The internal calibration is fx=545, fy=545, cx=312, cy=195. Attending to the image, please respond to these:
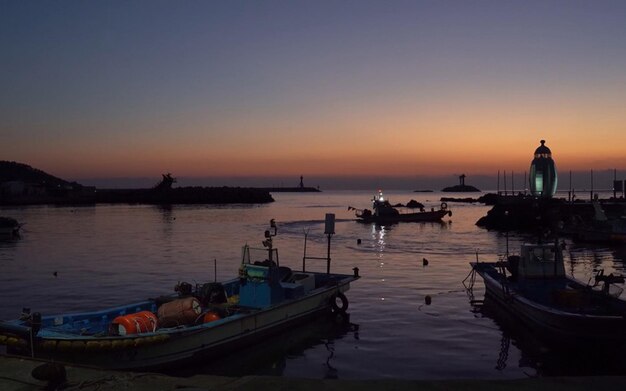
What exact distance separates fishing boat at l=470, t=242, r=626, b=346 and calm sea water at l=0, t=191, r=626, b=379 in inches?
27.7

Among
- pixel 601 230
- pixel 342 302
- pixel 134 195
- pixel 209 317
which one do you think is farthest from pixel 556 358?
pixel 134 195

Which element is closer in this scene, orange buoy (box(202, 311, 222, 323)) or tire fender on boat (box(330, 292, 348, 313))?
orange buoy (box(202, 311, 222, 323))

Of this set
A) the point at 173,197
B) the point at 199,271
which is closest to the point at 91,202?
the point at 173,197

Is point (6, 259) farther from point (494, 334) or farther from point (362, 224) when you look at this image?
point (362, 224)

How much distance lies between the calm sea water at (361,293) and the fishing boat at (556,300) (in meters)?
0.70

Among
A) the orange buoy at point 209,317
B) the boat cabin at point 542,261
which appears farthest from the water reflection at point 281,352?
the boat cabin at point 542,261

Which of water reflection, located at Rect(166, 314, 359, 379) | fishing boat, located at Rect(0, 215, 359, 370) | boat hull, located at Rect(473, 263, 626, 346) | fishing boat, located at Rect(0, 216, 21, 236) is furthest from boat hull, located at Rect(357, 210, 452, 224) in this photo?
boat hull, located at Rect(473, 263, 626, 346)

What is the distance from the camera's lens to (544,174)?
25.6 metres

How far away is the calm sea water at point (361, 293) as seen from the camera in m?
14.9

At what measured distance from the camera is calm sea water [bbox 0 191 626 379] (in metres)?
14.9

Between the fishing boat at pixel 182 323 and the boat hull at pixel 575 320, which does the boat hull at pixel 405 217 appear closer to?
the fishing boat at pixel 182 323

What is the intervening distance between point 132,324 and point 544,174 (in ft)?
65.9

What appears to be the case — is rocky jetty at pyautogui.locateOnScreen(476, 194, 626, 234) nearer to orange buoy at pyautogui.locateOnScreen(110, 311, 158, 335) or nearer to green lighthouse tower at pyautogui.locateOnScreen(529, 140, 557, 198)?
green lighthouse tower at pyautogui.locateOnScreen(529, 140, 557, 198)

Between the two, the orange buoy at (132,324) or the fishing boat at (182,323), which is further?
the orange buoy at (132,324)
